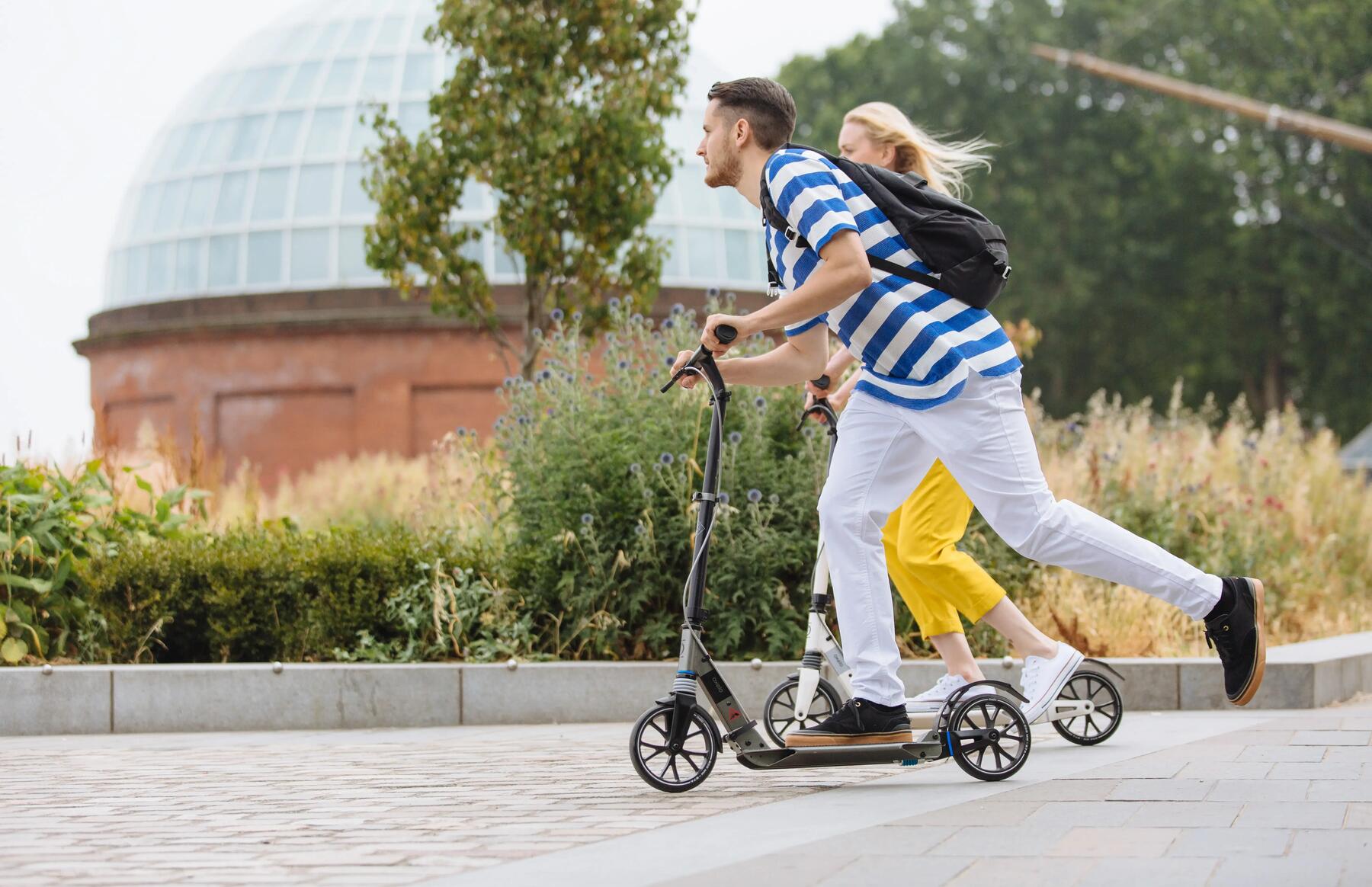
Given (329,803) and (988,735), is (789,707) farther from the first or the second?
(329,803)

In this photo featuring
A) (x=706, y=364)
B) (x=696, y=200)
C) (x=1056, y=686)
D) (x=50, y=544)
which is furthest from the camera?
(x=696, y=200)

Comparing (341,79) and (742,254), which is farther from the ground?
(341,79)

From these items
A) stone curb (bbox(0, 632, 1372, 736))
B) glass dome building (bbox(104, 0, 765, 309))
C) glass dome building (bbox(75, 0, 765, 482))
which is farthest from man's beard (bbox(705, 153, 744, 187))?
glass dome building (bbox(104, 0, 765, 309))

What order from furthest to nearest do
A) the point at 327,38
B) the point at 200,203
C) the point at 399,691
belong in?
1. the point at 327,38
2. the point at 200,203
3. the point at 399,691

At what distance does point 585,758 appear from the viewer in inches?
228

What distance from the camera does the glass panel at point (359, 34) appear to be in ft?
90.5

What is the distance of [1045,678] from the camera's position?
5.23m

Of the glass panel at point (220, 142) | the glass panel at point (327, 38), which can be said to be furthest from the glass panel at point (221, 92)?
the glass panel at point (327, 38)

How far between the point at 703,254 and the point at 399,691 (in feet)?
59.9

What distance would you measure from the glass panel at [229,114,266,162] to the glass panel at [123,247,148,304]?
223cm

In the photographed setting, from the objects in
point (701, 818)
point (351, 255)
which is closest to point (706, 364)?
point (701, 818)

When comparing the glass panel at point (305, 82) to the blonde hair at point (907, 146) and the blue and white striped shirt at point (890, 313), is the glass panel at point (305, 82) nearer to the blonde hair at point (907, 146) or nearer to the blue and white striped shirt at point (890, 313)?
the blonde hair at point (907, 146)

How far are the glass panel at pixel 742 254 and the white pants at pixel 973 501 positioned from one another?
2042cm

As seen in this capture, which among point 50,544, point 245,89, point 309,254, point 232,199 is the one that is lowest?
point 50,544
